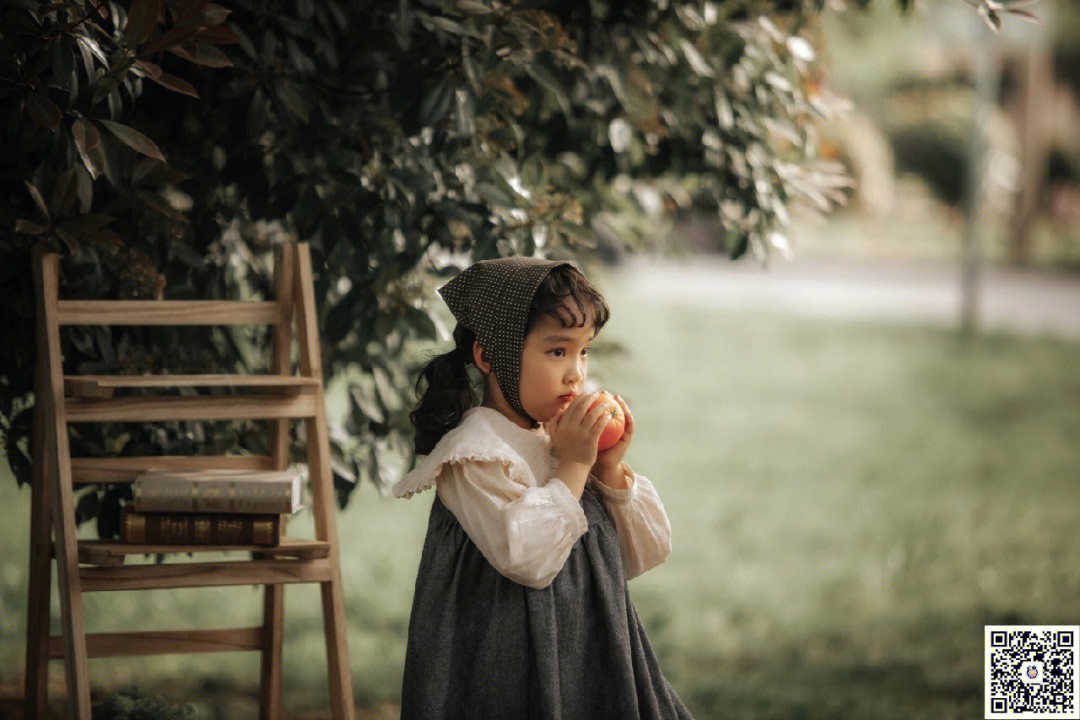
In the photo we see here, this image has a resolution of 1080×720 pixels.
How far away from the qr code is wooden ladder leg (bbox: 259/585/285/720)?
5.95 feet

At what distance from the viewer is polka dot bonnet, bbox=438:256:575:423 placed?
2.17 metres

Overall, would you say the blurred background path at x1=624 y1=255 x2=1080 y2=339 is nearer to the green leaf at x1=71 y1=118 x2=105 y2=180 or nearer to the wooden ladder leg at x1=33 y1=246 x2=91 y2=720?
the wooden ladder leg at x1=33 y1=246 x2=91 y2=720

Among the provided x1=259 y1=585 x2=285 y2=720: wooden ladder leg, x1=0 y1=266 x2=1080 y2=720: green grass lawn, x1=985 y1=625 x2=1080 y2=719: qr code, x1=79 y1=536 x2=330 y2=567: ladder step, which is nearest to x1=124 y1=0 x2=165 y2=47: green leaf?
x1=79 y1=536 x2=330 y2=567: ladder step

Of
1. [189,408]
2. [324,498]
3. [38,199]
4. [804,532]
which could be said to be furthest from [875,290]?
[38,199]

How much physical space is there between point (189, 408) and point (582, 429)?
0.91 meters

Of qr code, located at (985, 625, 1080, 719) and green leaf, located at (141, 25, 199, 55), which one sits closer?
green leaf, located at (141, 25, 199, 55)

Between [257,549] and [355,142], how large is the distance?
1027 millimetres

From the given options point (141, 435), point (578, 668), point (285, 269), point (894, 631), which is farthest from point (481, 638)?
point (894, 631)

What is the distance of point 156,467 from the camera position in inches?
109

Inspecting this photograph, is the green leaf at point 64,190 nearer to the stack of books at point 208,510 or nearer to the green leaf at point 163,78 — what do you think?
the green leaf at point 163,78

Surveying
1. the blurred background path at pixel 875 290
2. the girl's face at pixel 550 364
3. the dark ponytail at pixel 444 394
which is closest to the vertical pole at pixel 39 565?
the dark ponytail at pixel 444 394

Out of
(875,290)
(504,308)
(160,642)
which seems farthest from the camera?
(875,290)

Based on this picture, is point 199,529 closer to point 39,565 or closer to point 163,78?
point 39,565

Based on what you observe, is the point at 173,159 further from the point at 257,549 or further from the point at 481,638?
the point at 481,638
